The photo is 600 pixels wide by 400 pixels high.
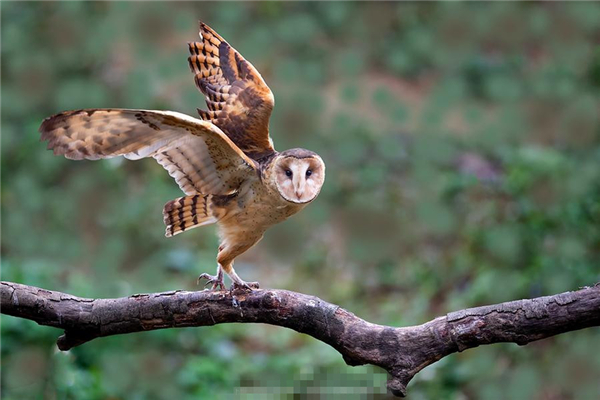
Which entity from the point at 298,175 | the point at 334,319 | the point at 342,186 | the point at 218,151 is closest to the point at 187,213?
the point at 218,151

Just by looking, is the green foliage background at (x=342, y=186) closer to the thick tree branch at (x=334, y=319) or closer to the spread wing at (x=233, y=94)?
the thick tree branch at (x=334, y=319)

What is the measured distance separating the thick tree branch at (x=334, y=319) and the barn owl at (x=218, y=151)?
0.55ft

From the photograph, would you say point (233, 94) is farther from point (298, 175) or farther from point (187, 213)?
point (298, 175)

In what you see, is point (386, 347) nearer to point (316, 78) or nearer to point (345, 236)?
point (345, 236)

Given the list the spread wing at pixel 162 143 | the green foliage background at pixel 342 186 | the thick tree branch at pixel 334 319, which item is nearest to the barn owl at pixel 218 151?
the spread wing at pixel 162 143

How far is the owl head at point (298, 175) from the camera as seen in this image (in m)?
2.89

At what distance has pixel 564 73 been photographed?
7801 mm

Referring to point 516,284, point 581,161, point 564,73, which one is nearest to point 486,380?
point 516,284

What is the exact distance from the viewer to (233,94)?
3.40m

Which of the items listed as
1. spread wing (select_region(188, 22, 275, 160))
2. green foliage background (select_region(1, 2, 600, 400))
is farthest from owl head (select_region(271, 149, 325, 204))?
green foliage background (select_region(1, 2, 600, 400))

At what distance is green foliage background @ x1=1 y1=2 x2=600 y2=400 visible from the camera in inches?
198

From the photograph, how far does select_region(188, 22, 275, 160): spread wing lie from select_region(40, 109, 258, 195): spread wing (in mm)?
206

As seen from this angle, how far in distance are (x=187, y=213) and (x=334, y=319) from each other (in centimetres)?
74

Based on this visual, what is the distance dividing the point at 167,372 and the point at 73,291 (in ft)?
2.74
